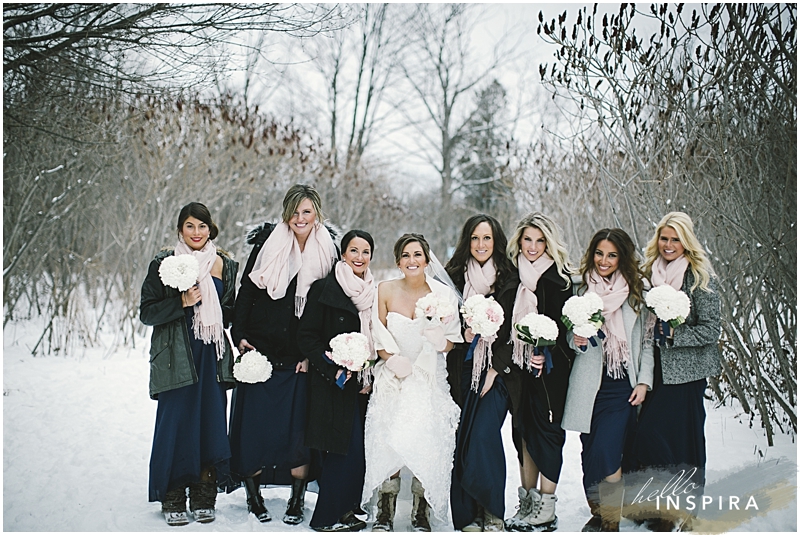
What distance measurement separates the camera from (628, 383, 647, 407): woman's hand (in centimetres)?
409

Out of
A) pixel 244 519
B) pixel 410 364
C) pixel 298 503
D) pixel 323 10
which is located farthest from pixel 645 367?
pixel 323 10

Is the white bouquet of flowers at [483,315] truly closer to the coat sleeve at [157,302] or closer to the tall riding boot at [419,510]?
the tall riding boot at [419,510]

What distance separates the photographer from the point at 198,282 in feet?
14.0

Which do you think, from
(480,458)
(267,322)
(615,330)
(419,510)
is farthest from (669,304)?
(267,322)

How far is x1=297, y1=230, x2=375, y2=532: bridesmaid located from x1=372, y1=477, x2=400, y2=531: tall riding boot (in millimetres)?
140

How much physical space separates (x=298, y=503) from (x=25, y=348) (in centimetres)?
794

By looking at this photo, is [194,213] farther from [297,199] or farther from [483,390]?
[483,390]

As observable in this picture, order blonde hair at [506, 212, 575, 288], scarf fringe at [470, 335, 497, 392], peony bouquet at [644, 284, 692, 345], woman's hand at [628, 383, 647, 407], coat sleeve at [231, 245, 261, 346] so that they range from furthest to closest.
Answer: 1. coat sleeve at [231, 245, 261, 346]
2. blonde hair at [506, 212, 575, 288]
3. scarf fringe at [470, 335, 497, 392]
4. woman's hand at [628, 383, 647, 407]
5. peony bouquet at [644, 284, 692, 345]

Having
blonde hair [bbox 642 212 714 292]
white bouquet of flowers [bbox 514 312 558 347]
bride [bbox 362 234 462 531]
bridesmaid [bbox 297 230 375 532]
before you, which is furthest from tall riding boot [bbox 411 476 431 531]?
blonde hair [bbox 642 212 714 292]

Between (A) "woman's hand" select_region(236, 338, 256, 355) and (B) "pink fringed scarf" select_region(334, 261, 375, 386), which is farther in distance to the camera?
(A) "woman's hand" select_region(236, 338, 256, 355)

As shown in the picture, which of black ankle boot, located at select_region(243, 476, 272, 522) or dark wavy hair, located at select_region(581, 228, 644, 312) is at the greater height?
dark wavy hair, located at select_region(581, 228, 644, 312)

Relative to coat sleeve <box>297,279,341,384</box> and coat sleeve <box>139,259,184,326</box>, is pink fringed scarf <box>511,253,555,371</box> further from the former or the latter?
coat sleeve <box>139,259,184,326</box>

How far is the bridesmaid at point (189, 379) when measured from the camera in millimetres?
4121

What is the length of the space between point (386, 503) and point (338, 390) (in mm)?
806
